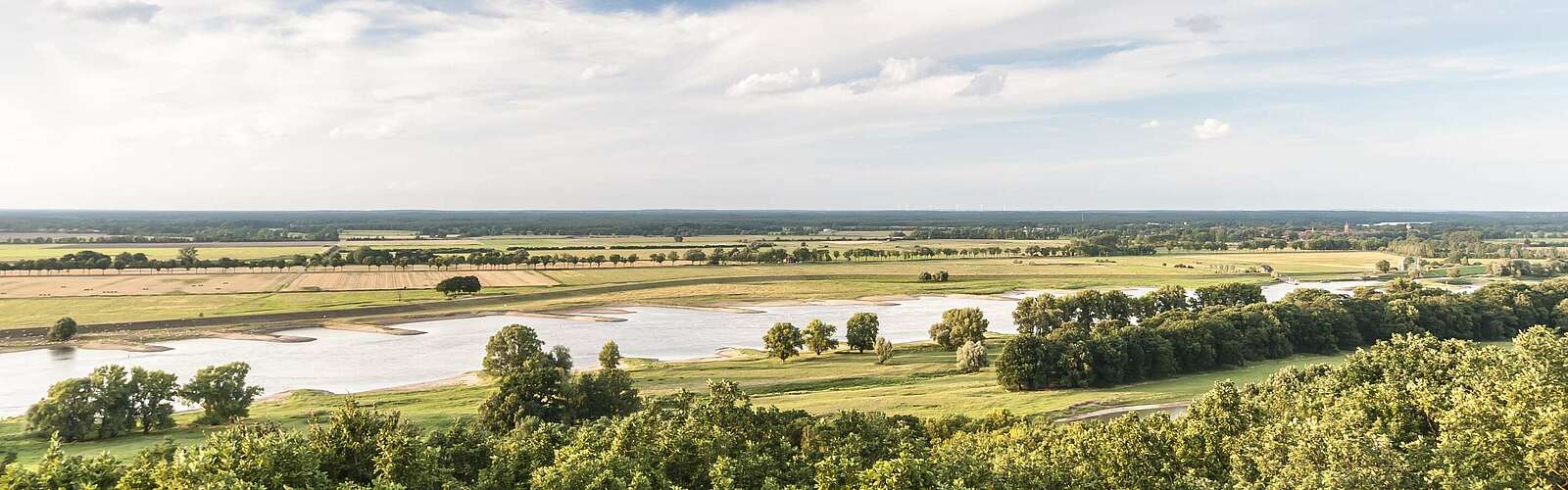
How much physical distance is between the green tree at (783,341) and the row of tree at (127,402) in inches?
1361

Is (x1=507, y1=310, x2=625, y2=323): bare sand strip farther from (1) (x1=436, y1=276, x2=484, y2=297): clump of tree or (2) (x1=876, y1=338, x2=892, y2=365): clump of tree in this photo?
(2) (x1=876, y1=338, x2=892, y2=365): clump of tree

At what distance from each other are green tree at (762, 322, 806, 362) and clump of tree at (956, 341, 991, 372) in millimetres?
12676

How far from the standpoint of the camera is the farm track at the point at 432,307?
76812 mm

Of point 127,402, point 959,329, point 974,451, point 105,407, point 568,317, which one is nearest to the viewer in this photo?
point 974,451

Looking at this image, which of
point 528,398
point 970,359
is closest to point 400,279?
point 528,398

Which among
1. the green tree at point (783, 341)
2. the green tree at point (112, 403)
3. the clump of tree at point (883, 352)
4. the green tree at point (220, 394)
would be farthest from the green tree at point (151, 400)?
the clump of tree at point (883, 352)

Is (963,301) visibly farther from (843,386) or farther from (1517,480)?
(1517,480)

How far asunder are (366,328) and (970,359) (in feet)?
195

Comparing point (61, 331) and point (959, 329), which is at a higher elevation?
point (959, 329)

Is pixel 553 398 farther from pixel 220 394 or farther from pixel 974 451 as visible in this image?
pixel 220 394

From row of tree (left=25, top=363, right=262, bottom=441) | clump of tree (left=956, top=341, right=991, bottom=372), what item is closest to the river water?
row of tree (left=25, top=363, right=262, bottom=441)

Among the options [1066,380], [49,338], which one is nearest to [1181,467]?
[1066,380]

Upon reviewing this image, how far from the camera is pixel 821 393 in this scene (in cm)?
5181

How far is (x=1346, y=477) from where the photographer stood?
1728cm
